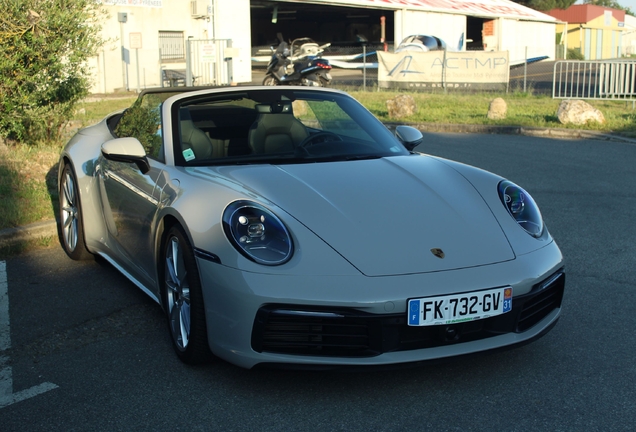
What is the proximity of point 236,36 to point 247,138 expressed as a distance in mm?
29368

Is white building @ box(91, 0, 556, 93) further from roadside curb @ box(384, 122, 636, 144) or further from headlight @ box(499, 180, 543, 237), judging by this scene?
headlight @ box(499, 180, 543, 237)

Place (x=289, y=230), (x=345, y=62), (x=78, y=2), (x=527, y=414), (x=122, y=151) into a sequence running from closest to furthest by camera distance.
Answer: (x=527, y=414) → (x=289, y=230) → (x=122, y=151) → (x=78, y=2) → (x=345, y=62)

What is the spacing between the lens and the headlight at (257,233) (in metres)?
3.30

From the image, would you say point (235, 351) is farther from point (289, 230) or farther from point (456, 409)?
point (456, 409)

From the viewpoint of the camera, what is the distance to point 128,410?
3232 mm

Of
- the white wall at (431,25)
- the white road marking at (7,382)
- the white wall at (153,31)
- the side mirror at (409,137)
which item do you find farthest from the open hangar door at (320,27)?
the white road marking at (7,382)

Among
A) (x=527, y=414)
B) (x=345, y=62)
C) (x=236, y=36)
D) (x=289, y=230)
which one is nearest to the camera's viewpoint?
(x=527, y=414)

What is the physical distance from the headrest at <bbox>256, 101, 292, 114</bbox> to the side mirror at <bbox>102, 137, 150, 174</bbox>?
77cm

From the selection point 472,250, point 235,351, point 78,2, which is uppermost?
point 78,2

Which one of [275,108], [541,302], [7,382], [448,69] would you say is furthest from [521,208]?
[448,69]

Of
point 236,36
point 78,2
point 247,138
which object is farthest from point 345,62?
point 247,138

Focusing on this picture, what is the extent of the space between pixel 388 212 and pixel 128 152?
5.15 feet

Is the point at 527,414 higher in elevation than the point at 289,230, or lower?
lower

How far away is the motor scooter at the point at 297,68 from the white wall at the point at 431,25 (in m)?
14.8
